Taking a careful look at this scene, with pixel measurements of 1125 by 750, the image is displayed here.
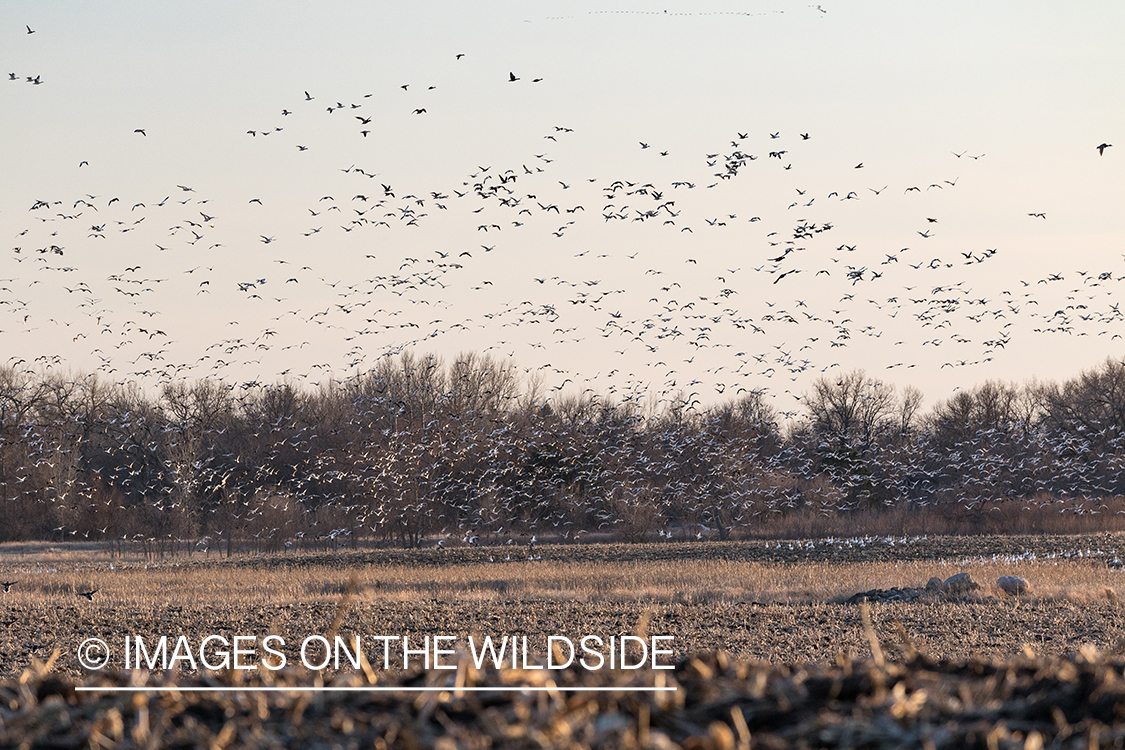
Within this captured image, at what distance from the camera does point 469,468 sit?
219ft

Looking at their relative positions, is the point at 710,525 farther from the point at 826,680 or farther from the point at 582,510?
the point at 826,680

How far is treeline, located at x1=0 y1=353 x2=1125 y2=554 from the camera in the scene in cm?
6081

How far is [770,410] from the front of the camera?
89375 millimetres

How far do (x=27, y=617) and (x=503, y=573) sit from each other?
16.6m
